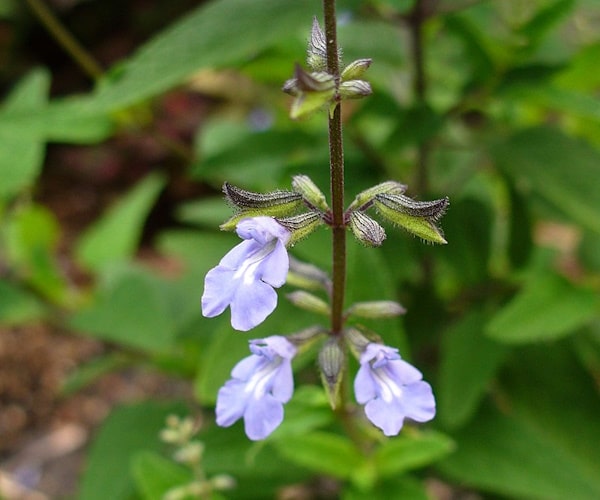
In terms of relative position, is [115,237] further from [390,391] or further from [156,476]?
[390,391]

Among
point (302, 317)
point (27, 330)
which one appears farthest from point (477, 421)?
point (27, 330)

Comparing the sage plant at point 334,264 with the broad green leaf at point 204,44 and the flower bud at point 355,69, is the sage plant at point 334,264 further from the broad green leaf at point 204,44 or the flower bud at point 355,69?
the broad green leaf at point 204,44

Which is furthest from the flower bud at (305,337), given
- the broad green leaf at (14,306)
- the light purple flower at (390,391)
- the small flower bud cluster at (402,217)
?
the broad green leaf at (14,306)

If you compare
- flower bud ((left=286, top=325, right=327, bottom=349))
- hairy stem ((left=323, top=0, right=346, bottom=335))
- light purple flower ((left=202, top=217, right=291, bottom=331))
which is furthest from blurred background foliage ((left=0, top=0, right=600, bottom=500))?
light purple flower ((left=202, top=217, right=291, bottom=331))

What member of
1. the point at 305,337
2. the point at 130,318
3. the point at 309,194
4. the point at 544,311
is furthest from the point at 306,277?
the point at 130,318

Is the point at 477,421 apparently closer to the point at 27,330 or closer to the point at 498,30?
the point at 498,30
